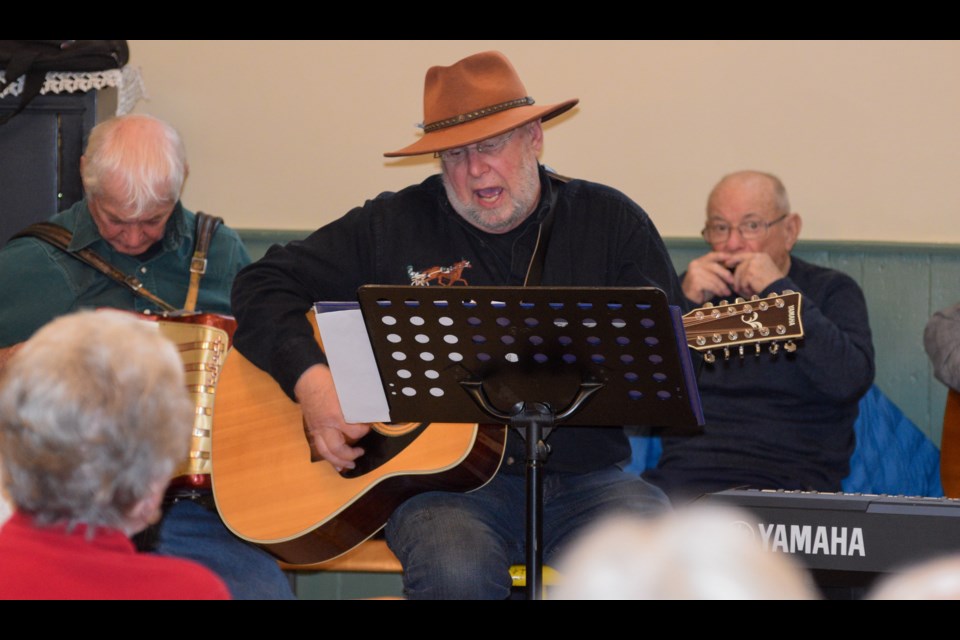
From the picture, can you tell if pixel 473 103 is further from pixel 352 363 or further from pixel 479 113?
pixel 352 363

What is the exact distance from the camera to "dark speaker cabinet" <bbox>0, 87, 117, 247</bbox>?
377 centimetres

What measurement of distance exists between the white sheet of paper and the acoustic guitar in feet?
0.59

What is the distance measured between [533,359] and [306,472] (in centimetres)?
80

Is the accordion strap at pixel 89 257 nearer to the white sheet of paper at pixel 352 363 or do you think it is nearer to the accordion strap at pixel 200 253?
the accordion strap at pixel 200 253

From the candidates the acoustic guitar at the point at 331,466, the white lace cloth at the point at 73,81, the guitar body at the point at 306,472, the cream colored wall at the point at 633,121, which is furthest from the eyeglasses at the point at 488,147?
the white lace cloth at the point at 73,81

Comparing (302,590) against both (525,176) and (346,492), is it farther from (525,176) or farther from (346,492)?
(525,176)

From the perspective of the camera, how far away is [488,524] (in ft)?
8.75

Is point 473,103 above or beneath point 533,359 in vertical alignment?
above

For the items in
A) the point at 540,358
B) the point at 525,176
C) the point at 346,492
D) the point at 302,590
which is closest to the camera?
the point at 540,358

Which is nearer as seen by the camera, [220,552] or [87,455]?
[87,455]

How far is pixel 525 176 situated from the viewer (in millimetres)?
2926

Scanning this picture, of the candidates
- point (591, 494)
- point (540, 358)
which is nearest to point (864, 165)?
point (591, 494)

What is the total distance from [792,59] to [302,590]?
7.68 ft

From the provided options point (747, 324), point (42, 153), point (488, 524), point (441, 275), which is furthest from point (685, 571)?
point (42, 153)
